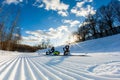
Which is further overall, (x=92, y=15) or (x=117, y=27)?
(x=92, y=15)

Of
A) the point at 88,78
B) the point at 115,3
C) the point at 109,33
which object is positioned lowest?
the point at 88,78

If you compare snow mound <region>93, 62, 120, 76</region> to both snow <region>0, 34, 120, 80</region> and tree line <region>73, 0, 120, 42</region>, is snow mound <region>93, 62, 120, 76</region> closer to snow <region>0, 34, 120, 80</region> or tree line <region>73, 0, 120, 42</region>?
snow <region>0, 34, 120, 80</region>

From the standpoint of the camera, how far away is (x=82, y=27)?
77.9 meters

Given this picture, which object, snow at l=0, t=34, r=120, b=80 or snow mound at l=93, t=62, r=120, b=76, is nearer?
snow at l=0, t=34, r=120, b=80

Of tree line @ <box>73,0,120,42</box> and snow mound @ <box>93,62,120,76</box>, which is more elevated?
tree line @ <box>73,0,120,42</box>

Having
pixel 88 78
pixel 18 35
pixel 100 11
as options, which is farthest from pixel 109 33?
pixel 88 78

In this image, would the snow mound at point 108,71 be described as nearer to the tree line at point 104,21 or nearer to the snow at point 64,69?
the snow at point 64,69

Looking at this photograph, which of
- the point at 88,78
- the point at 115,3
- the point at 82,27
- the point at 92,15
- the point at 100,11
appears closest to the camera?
the point at 88,78

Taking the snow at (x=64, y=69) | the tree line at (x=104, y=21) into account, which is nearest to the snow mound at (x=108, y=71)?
the snow at (x=64, y=69)

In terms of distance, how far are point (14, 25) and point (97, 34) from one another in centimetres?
3038

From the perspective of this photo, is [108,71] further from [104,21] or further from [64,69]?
[104,21]

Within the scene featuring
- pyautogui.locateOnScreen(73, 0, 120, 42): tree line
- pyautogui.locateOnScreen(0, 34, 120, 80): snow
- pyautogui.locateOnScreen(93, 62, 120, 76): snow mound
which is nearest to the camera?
pyautogui.locateOnScreen(0, 34, 120, 80): snow

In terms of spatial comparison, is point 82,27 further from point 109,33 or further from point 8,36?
point 8,36

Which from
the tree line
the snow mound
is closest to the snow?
the snow mound
